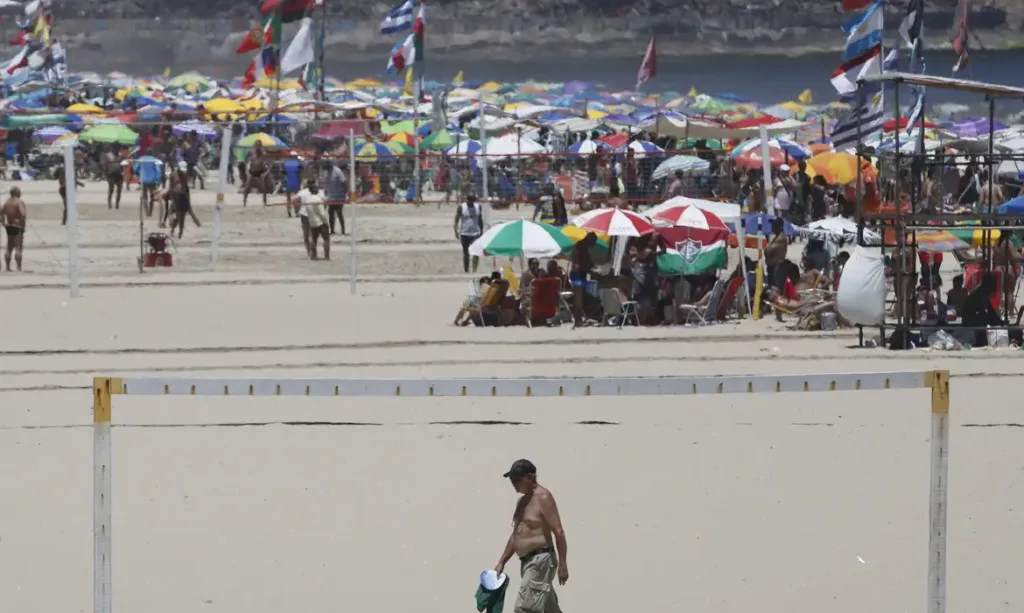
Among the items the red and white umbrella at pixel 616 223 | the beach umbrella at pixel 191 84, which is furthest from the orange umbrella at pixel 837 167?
the beach umbrella at pixel 191 84

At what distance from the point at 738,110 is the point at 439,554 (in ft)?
128

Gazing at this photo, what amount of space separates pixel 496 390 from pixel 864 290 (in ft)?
28.0

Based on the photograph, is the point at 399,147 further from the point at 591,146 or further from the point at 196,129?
the point at 196,129

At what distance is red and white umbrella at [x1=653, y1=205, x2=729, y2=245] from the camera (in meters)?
16.2

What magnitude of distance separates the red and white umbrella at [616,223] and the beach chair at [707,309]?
83 centimetres

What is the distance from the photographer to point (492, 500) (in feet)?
29.6

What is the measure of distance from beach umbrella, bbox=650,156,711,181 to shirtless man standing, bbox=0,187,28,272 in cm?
783

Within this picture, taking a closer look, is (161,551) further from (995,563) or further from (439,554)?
(995,563)

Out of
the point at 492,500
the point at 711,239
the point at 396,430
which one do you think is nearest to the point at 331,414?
the point at 396,430

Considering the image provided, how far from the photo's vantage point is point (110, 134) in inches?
1282

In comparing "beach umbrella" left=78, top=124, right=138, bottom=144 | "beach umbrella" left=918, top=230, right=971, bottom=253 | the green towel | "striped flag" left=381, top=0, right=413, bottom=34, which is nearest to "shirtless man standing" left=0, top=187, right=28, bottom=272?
"beach umbrella" left=78, top=124, right=138, bottom=144

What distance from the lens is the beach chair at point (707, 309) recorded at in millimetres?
16375

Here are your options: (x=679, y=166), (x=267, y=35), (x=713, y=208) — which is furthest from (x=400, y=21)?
(x=713, y=208)

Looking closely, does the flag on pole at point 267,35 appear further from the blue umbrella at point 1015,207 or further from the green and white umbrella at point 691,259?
the blue umbrella at point 1015,207
